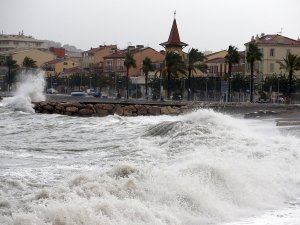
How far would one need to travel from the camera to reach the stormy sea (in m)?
8.89

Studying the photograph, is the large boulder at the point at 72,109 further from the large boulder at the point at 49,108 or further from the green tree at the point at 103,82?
the green tree at the point at 103,82

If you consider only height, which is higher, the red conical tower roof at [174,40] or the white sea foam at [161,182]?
the red conical tower roof at [174,40]

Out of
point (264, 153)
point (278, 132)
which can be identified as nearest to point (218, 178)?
point (264, 153)

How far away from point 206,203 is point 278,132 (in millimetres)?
14614

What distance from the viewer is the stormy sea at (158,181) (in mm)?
8891

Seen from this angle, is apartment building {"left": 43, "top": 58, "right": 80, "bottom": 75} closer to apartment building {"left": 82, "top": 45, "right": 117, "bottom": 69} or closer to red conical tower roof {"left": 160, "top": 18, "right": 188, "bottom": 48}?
apartment building {"left": 82, "top": 45, "right": 117, "bottom": 69}

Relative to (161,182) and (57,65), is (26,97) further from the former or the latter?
(57,65)

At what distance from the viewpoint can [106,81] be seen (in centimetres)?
9438

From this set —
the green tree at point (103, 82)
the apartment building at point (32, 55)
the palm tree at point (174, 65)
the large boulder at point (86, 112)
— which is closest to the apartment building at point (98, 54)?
the apartment building at point (32, 55)

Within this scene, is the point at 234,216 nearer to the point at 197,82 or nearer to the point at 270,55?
the point at 197,82

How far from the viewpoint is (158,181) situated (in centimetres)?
1104

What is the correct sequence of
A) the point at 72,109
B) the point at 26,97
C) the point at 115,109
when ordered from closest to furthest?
1. the point at 115,109
2. the point at 72,109
3. the point at 26,97

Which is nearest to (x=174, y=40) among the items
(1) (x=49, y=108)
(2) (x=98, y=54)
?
(2) (x=98, y=54)

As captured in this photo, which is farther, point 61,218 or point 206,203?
point 206,203
